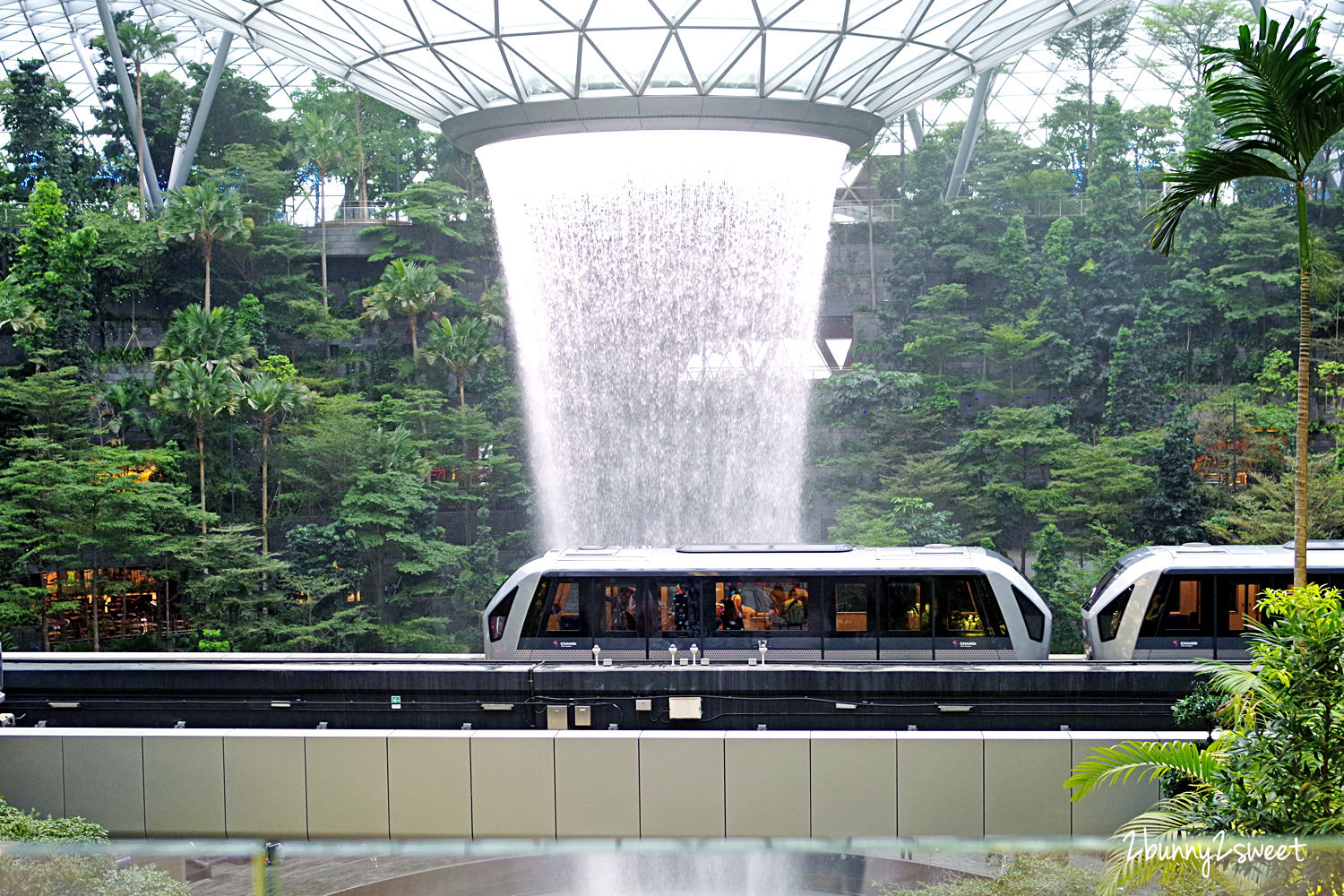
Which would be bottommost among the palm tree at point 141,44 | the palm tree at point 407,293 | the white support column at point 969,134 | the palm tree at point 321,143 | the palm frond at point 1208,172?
the palm frond at point 1208,172

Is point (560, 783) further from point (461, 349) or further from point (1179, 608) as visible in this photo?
point (461, 349)

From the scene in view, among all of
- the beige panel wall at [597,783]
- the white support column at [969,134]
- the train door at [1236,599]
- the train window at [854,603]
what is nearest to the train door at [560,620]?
the train window at [854,603]

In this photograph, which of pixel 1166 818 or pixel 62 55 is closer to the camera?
pixel 1166 818

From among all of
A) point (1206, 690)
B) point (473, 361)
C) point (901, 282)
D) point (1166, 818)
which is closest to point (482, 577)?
point (473, 361)

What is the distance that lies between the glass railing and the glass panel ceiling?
75.1 feet

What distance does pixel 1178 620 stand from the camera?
1958cm

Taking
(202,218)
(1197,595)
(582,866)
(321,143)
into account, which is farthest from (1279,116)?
(321,143)

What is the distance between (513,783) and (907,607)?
8.78 m

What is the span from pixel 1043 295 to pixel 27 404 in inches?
1757

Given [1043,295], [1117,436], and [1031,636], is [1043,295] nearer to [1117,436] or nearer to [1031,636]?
[1117,436]

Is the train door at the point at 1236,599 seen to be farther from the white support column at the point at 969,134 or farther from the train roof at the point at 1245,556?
the white support column at the point at 969,134

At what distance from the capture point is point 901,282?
5519 cm

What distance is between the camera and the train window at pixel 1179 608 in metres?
19.5

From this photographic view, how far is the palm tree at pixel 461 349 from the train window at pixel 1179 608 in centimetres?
3556
